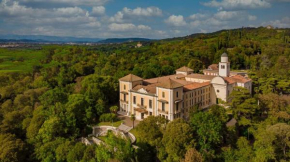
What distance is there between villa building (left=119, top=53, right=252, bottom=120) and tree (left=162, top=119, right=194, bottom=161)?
876 centimetres

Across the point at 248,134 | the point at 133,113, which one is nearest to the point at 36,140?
the point at 133,113

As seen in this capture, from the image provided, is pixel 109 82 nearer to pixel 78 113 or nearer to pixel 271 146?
pixel 78 113

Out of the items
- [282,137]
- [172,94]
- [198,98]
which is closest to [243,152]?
[282,137]

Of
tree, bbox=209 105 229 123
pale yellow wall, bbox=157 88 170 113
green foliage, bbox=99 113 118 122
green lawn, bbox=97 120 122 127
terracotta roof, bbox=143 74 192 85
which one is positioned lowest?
green lawn, bbox=97 120 122 127

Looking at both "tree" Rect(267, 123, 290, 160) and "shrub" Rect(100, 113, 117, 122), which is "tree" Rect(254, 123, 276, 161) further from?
"shrub" Rect(100, 113, 117, 122)

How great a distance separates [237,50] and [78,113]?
6748 centimetres

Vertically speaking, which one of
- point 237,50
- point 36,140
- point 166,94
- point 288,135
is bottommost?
point 36,140

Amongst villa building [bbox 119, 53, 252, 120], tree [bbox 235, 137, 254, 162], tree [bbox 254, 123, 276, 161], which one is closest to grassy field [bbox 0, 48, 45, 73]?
villa building [bbox 119, 53, 252, 120]

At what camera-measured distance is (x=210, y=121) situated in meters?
33.5

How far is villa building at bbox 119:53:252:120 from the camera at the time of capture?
1608 inches

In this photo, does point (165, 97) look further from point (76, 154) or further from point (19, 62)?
point (19, 62)

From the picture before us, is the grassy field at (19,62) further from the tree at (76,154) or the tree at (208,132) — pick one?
the tree at (208,132)

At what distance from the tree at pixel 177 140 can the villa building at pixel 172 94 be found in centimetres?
876

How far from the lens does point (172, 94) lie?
3991cm
